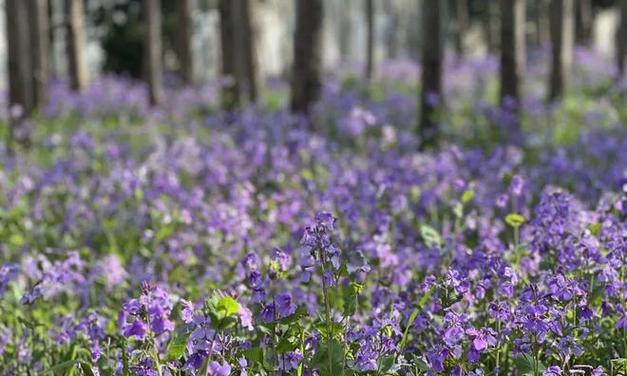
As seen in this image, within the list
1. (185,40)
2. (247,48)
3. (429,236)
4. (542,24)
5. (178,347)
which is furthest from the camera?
(542,24)

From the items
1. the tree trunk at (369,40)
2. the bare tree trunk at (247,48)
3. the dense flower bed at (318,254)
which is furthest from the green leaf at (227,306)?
the tree trunk at (369,40)

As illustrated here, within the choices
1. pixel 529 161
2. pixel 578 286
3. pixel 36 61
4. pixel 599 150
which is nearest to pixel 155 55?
pixel 36 61

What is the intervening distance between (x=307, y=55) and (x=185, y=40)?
338 inches

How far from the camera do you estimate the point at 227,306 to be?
7.47 ft

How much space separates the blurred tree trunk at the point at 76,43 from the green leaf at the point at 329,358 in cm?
1340

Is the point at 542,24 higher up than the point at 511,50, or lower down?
lower down

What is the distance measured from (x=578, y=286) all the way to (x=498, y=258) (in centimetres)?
29

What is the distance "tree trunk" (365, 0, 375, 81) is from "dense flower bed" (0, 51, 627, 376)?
7.00m

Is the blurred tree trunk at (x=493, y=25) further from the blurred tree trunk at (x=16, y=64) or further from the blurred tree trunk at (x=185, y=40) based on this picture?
the blurred tree trunk at (x=16, y=64)

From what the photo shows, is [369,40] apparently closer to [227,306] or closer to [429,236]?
[429,236]

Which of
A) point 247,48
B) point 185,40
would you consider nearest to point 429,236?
point 247,48

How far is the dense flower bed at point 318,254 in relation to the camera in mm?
2676

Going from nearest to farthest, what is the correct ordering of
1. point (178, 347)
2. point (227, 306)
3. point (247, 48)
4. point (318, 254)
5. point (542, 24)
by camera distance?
1. point (227, 306)
2. point (178, 347)
3. point (318, 254)
4. point (247, 48)
5. point (542, 24)

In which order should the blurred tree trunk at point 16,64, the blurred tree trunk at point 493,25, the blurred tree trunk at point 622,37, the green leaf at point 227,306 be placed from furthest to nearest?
1. the blurred tree trunk at point 493,25
2. the blurred tree trunk at point 622,37
3. the blurred tree trunk at point 16,64
4. the green leaf at point 227,306
